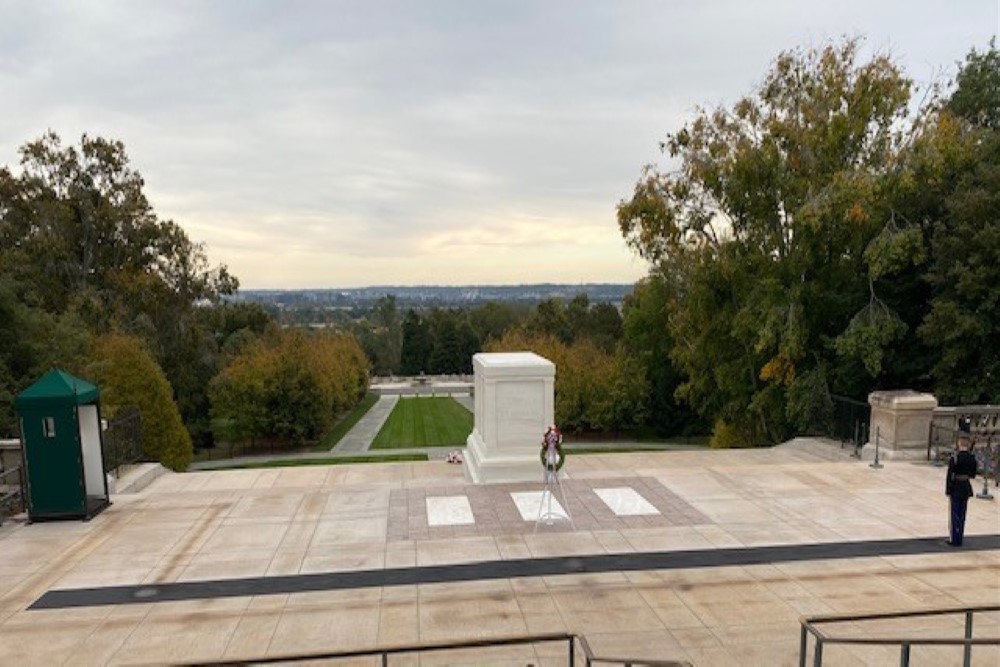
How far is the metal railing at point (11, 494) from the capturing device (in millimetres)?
11219

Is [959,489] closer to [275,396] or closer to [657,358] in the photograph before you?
[275,396]

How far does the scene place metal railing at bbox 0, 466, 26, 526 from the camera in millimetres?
11219

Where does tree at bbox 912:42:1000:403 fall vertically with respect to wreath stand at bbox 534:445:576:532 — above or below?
above

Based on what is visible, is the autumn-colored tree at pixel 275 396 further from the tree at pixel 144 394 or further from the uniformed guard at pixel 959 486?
the uniformed guard at pixel 959 486

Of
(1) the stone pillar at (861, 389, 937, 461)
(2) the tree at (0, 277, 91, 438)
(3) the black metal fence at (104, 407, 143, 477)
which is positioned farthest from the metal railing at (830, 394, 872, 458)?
(2) the tree at (0, 277, 91, 438)

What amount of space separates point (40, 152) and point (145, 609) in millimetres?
34912

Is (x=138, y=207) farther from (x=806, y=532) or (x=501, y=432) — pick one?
(x=806, y=532)

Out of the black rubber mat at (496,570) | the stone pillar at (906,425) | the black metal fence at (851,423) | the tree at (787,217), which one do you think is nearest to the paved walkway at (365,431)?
the tree at (787,217)

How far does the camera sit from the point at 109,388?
25.5 m

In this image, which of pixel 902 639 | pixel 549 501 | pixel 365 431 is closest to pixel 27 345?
pixel 365 431

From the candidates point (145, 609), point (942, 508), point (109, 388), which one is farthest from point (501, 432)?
point (109, 388)

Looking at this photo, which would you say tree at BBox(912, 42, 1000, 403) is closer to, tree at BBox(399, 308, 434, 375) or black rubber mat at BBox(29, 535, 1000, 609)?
black rubber mat at BBox(29, 535, 1000, 609)

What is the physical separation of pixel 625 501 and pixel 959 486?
4.82 meters

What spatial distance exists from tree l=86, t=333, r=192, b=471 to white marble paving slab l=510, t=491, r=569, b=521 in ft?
62.6
